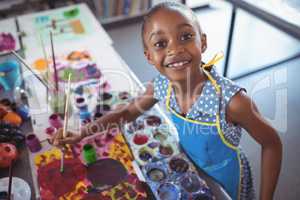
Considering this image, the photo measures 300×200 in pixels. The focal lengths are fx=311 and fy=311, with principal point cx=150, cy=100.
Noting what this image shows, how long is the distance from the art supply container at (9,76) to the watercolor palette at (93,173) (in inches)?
17.6

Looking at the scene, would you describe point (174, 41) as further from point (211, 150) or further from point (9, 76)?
point (9, 76)

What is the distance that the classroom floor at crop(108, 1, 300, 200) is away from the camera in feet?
6.16

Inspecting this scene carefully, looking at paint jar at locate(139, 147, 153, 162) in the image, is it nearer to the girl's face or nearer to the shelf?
the girl's face

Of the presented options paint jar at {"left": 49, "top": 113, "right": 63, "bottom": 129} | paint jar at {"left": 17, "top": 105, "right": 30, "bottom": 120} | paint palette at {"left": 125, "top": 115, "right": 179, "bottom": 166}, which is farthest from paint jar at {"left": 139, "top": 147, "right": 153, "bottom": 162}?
paint jar at {"left": 17, "top": 105, "right": 30, "bottom": 120}

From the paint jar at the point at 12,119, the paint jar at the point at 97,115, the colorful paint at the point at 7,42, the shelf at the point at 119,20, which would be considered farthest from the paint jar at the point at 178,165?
the shelf at the point at 119,20

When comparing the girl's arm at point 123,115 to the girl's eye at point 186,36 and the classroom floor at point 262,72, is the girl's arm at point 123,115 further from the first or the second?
the classroom floor at point 262,72

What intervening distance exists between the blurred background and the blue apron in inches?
30.6

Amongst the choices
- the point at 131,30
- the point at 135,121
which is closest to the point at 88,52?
the point at 135,121

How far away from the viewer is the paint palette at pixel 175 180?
0.89 meters

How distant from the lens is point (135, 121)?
1.17 m

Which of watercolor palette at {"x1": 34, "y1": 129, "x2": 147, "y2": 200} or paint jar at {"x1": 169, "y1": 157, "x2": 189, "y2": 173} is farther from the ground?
paint jar at {"x1": 169, "y1": 157, "x2": 189, "y2": 173}

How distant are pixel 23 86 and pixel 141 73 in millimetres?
1365

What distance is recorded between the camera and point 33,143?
1065mm

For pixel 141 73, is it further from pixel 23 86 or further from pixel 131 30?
pixel 23 86
